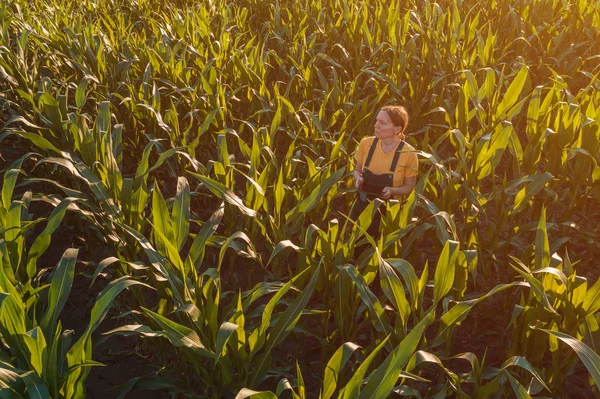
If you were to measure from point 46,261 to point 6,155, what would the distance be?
1.80m

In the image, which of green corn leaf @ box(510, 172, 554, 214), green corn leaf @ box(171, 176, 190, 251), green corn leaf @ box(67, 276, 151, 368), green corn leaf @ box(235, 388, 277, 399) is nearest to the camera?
green corn leaf @ box(235, 388, 277, 399)

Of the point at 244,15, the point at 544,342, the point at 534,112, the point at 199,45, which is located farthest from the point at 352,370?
the point at 244,15

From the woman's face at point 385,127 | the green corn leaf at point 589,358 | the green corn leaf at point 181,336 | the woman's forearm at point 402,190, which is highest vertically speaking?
the woman's face at point 385,127

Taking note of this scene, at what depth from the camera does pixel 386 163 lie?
276cm

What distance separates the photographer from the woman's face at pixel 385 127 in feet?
8.71

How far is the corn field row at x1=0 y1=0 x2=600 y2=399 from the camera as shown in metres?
1.80

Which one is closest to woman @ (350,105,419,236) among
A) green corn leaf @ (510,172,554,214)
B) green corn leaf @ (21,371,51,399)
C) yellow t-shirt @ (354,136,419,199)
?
yellow t-shirt @ (354,136,419,199)

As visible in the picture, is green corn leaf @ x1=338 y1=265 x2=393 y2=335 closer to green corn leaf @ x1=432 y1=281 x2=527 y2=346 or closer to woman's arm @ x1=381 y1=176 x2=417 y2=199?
green corn leaf @ x1=432 y1=281 x2=527 y2=346

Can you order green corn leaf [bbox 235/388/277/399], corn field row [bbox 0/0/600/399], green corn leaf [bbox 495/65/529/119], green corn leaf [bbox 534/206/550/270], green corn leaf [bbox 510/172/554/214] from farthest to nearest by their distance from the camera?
green corn leaf [bbox 495/65/529/119], green corn leaf [bbox 510/172/554/214], green corn leaf [bbox 534/206/550/270], corn field row [bbox 0/0/600/399], green corn leaf [bbox 235/388/277/399]

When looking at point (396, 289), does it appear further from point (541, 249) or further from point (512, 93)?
point (512, 93)

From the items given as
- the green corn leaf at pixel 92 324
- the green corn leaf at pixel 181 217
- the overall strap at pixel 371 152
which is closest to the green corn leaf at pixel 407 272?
the green corn leaf at pixel 181 217

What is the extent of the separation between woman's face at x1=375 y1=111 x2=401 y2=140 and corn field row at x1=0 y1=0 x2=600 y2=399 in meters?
0.21

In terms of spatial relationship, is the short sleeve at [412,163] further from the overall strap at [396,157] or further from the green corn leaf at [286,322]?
the green corn leaf at [286,322]

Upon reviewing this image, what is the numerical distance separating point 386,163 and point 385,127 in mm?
190
